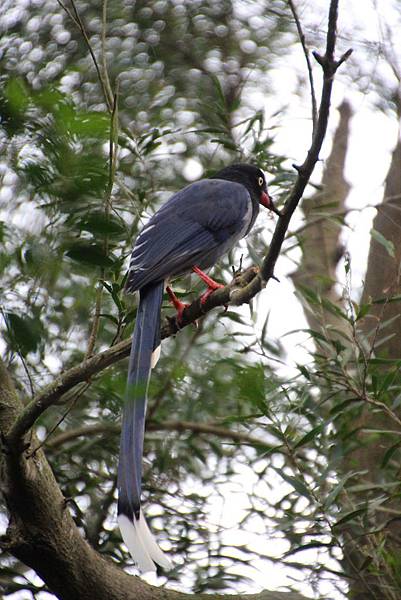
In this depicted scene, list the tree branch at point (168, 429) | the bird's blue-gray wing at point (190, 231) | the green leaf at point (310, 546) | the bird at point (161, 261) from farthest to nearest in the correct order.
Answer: the tree branch at point (168, 429), the bird's blue-gray wing at point (190, 231), the green leaf at point (310, 546), the bird at point (161, 261)

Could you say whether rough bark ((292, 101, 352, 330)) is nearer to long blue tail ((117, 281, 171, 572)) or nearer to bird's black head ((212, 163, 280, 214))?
bird's black head ((212, 163, 280, 214))

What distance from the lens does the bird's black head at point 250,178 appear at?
477 centimetres

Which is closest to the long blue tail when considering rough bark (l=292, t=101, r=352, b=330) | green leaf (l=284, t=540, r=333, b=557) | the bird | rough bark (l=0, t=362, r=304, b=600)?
the bird

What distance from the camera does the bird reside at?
3035 mm

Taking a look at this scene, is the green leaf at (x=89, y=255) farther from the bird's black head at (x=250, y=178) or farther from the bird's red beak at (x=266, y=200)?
the bird's red beak at (x=266, y=200)

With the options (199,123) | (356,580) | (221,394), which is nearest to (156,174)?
(199,123)

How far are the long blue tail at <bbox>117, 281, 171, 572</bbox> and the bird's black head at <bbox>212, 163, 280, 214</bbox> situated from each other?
4.40ft

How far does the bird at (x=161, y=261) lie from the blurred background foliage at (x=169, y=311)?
107 millimetres

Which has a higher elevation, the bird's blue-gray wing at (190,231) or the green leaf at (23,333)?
the bird's blue-gray wing at (190,231)

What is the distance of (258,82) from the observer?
5.81 meters

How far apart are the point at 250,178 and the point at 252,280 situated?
58.4 inches

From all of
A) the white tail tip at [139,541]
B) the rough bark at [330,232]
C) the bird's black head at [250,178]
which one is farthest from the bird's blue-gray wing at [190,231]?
the rough bark at [330,232]

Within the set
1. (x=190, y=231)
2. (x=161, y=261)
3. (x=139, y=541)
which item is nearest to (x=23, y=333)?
(x=139, y=541)

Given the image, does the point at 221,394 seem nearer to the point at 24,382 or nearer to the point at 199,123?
the point at 24,382
